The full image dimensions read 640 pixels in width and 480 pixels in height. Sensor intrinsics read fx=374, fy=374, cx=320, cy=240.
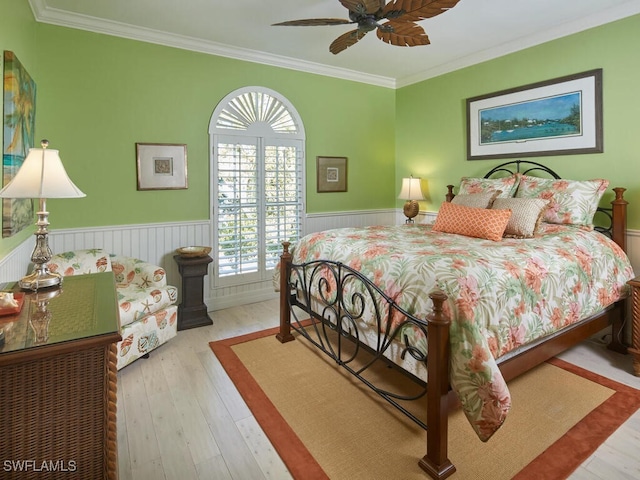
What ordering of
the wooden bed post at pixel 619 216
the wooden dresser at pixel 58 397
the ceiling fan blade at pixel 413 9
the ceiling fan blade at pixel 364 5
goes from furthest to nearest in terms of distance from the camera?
the wooden bed post at pixel 619 216, the ceiling fan blade at pixel 364 5, the ceiling fan blade at pixel 413 9, the wooden dresser at pixel 58 397

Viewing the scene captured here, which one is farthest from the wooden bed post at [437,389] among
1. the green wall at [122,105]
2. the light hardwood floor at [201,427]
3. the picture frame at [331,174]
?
the picture frame at [331,174]

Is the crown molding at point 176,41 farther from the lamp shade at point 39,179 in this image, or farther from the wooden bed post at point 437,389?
the wooden bed post at point 437,389

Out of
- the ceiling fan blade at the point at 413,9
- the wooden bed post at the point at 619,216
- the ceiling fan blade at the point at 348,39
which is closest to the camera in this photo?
the ceiling fan blade at the point at 413,9

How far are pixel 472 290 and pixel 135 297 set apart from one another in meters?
2.36

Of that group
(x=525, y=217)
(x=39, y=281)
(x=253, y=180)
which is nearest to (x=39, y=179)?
(x=39, y=281)

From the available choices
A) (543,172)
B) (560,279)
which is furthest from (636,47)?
(560,279)

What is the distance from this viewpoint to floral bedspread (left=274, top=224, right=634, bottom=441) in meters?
1.64

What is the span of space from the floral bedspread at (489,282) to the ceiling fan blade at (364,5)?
5.00 feet

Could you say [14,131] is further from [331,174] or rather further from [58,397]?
[331,174]

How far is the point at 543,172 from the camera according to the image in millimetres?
3693

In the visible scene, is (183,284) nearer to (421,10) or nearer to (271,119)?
(271,119)

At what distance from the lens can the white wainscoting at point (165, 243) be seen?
10.2ft

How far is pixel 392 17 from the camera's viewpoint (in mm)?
2473

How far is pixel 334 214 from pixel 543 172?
7.79 ft
